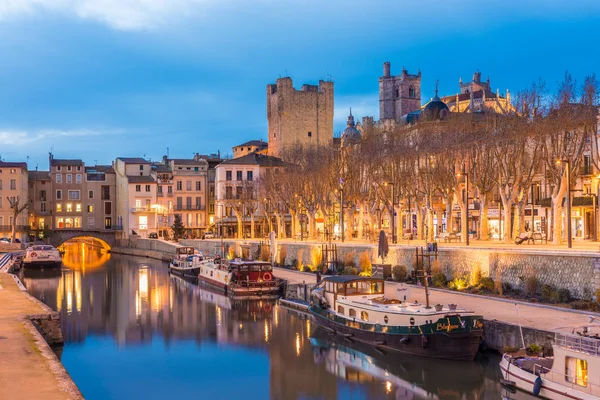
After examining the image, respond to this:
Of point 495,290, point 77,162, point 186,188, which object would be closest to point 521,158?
point 495,290

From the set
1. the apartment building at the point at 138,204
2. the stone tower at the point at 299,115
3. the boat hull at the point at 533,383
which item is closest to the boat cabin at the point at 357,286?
the boat hull at the point at 533,383

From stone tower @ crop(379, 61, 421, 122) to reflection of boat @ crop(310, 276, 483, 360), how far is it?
338ft

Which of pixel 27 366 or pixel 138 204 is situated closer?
pixel 27 366

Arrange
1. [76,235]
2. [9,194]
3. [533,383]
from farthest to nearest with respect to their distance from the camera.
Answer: [76,235] < [9,194] < [533,383]

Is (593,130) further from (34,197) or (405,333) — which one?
(34,197)

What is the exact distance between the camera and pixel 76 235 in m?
97.5

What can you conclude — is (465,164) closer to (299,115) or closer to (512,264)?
(512,264)

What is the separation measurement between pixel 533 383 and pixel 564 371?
1.11 metres

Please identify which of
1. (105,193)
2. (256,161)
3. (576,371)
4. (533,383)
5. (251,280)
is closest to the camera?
(576,371)

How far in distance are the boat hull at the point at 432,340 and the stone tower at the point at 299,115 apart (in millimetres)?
76945

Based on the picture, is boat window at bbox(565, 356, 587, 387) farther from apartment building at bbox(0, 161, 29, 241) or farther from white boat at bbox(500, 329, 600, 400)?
apartment building at bbox(0, 161, 29, 241)

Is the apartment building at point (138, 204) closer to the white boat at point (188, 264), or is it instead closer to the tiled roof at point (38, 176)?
the tiled roof at point (38, 176)

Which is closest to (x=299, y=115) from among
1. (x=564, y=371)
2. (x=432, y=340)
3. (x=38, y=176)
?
(x=38, y=176)

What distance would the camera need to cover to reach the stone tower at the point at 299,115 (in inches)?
4067
